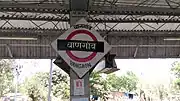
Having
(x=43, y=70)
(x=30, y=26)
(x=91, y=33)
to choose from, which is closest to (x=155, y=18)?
(x=30, y=26)

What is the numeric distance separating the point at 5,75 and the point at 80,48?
70.7 ft

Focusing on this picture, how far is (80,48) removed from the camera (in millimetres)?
3266

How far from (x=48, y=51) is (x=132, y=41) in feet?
9.27

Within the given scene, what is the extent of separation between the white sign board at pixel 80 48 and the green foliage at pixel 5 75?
2019 cm

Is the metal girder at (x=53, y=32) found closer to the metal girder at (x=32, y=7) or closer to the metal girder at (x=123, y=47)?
the metal girder at (x=123, y=47)

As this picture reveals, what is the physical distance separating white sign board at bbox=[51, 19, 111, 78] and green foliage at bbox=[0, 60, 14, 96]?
2019 cm

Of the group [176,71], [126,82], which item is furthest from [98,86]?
[126,82]

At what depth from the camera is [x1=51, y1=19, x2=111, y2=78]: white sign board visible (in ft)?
10.7

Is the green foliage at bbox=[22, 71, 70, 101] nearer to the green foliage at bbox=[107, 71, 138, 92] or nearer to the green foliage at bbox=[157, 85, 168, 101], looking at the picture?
the green foliage at bbox=[107, 71, 138, 92]

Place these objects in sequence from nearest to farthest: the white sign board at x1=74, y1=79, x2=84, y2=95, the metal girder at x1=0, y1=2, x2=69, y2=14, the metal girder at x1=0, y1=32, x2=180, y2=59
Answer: the white sign board at x1=74, y1=79, x2=84, y2=95
the metal girder at x1=0, y1=2, x2=69, y2=14
the metal girder at x1=0, y1=32, x2=180, y2=59

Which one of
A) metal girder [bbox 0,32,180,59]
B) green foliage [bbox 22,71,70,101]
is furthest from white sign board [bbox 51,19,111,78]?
green foliage [bbox 22,71,70,101]

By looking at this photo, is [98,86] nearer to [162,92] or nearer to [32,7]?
[162,92]

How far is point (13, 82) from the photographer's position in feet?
91.8

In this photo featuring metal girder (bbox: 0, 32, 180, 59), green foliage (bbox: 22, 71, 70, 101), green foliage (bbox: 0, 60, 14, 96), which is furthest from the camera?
green foliage (bbox: 0, 60, 14, 96)
